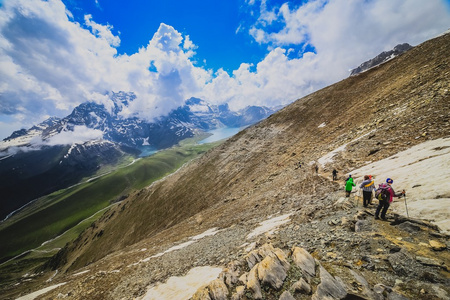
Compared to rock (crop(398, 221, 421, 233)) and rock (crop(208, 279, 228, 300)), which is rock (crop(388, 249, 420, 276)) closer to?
rock (crop(398, 221, 421, 233))

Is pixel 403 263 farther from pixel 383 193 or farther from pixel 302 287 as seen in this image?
pixel 383 193

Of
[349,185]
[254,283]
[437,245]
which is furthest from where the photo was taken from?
[349,185]

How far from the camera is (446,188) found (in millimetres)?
11289

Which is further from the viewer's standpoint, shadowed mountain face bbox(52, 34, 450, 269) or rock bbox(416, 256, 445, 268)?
shadowed mountain face bbox(52, 34, 450, 269)

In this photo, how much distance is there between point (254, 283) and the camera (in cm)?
918

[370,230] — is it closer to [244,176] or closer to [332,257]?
[332,257]

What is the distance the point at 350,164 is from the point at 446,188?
40.0ft

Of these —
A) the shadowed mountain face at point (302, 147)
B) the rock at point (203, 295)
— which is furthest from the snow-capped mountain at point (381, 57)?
the rock at point (203, 295)

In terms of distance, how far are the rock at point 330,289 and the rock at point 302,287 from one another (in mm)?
332

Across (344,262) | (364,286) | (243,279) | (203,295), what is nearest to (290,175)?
(344,262)

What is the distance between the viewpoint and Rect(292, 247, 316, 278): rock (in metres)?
8.66

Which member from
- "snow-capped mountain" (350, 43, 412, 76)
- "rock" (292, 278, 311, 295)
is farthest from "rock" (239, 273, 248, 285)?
"snow-capped mountain" (350, 43, 412, 76)

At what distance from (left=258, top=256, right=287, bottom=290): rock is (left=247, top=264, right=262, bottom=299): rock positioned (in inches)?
10.2

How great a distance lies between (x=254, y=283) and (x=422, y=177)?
13.8 metres
